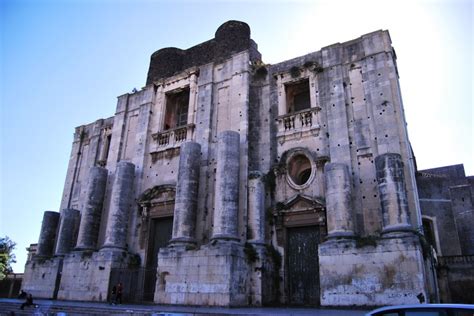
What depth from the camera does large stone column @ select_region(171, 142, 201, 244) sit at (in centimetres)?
1522

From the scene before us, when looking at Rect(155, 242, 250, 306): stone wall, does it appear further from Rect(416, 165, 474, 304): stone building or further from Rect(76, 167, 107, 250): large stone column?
Rect(416, 165, 474, 304): stone building

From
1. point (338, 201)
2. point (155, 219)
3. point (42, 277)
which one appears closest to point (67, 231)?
point (42, 277)

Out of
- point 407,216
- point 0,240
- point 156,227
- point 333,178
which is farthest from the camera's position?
point 0,240

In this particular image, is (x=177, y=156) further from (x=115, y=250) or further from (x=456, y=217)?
(x=456, y=217)

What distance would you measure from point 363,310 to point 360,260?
5.24ft

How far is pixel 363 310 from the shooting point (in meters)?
10.9

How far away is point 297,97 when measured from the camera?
1800 centimetres

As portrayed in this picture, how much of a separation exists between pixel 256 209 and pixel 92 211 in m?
8.66

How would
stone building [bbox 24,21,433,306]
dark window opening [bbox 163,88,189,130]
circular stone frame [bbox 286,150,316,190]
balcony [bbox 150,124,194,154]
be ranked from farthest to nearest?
1. dark window opening [bbox 163,88,189,130]
2. balcony [bbox 150,124,194,154]
3. circular stone frame [bbox 286,150,316,190]
4. stone building [bbox 24,21,433,306]

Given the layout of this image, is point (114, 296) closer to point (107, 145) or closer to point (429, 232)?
point (107, 145)

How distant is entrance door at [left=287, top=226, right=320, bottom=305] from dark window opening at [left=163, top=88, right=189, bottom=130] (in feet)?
29.9

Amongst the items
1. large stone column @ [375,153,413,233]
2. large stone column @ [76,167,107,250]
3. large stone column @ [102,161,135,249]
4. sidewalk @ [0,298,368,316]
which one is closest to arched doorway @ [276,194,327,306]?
sidewalk @ [0,298,368,316]

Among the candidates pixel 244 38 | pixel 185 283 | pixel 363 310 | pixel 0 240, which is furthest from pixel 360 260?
pixel 0 240

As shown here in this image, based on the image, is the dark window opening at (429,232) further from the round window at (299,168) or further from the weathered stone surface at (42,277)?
the weathered stone surface at (42,277)
